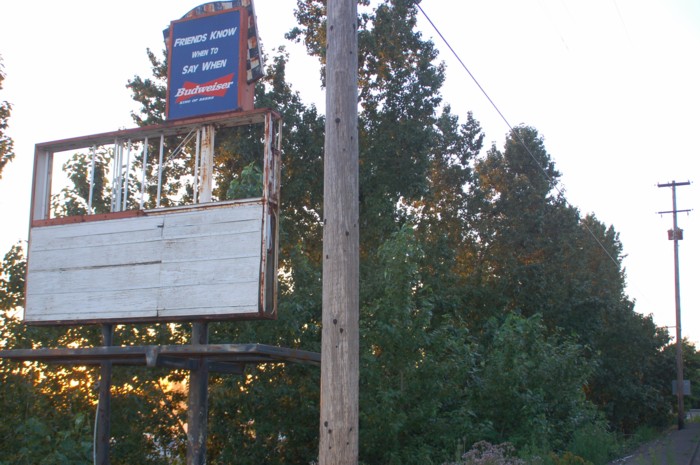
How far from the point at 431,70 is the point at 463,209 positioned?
510 inches

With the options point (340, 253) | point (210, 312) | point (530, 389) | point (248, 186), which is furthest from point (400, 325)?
point (340, 253)

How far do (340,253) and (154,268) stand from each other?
419 centimetres

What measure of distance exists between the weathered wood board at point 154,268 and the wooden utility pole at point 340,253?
Answer: 2723 mm

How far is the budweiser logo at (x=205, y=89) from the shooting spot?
401 inches

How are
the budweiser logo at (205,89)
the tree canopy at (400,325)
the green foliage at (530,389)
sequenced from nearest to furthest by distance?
1. the budweiser logo at (205,89)
2. the tree canopy at (400,325)
3. the green foliage at (530,389)

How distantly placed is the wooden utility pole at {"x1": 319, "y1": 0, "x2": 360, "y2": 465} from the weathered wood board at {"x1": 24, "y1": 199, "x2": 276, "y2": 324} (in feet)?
8.93

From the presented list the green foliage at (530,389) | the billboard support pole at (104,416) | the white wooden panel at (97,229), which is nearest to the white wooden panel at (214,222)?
the white wooden panel at (97,229)

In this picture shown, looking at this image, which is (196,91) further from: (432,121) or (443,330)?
(432,121)

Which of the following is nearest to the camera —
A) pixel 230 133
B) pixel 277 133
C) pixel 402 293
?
pixel 277 133

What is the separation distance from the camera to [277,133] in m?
9.84

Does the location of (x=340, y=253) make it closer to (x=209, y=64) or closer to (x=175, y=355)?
(x=175, y=355)

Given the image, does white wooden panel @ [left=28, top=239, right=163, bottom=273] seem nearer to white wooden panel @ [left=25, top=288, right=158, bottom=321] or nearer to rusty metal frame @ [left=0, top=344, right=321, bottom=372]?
white wooden panel @ [left=25, top=288, right=158, bottom=321]

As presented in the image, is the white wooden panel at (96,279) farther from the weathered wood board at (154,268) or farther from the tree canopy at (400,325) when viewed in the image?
the tree canopy at (400,325)

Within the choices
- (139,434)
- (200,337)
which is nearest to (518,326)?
(139,434)
